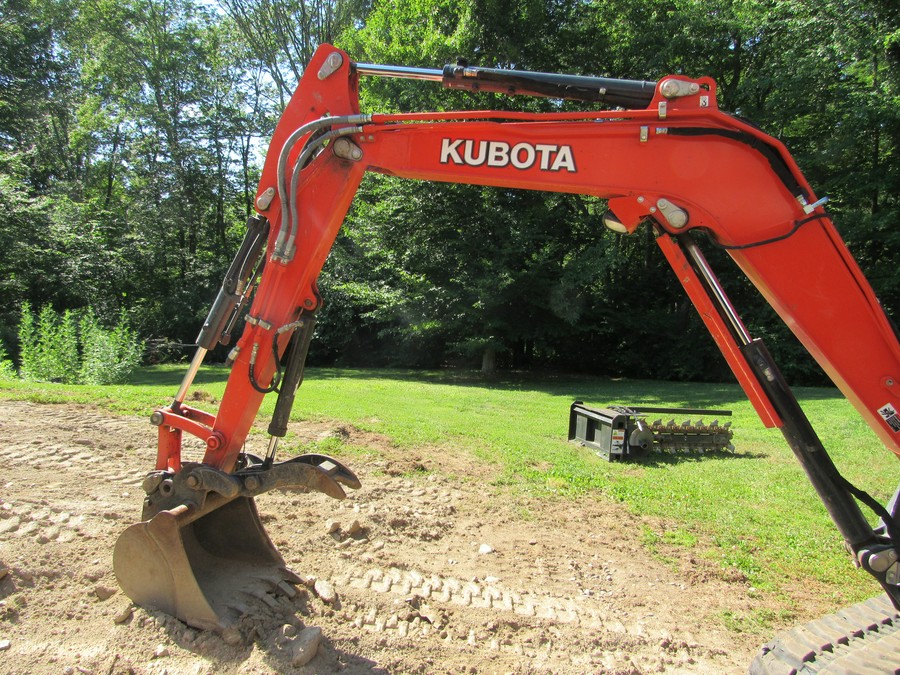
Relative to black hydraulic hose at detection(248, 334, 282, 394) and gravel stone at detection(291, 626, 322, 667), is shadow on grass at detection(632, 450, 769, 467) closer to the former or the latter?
gravel stone at detection(291, 626, 322, 667)

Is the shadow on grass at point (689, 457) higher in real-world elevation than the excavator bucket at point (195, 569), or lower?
higher

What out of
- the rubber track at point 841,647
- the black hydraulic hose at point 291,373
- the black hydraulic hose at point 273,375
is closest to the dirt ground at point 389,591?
the rubber track at point 841,647

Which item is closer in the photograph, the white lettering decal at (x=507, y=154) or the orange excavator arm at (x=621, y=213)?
the orange excavator arm at (x=621, y=213)

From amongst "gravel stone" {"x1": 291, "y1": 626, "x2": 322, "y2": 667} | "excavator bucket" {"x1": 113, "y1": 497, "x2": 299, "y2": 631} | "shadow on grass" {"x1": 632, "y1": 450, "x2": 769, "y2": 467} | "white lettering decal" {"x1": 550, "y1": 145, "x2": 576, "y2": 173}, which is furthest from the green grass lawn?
"white lettering decal" {"x1": 550, "y1": 145, "x2": 576, "y2": 173}

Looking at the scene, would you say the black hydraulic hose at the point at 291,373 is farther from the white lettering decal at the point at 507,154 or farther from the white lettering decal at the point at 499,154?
the white lettering decal at the point at 499,154

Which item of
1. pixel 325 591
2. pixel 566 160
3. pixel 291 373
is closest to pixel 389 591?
pixel 325 591

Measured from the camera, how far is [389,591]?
422 cm

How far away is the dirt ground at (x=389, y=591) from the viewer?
351cm

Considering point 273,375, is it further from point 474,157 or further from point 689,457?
point 689,457

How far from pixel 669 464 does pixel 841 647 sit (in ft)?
16.9

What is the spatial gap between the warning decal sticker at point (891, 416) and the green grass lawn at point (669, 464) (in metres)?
2.14

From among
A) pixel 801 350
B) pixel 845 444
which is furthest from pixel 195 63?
pixel 845 444

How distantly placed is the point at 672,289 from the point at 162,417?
2029 centimetres

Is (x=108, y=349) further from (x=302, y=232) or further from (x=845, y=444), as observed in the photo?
(x=845, y=444)
